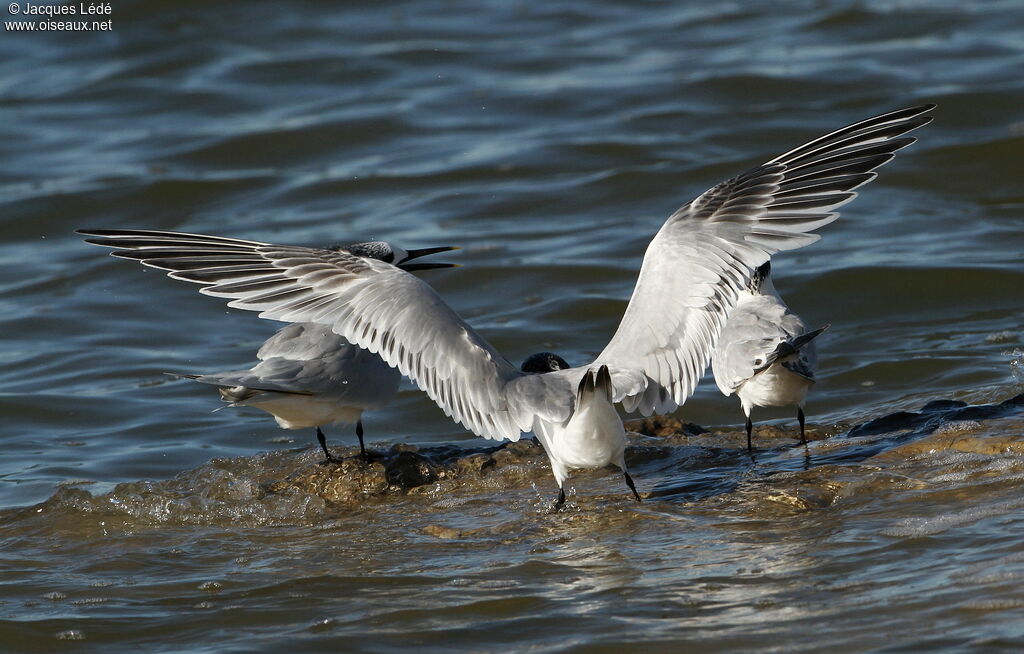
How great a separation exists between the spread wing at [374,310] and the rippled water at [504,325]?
56cm

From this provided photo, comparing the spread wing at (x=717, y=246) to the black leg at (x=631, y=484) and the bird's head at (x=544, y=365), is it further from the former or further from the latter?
the bird's head at (x=544, y=365)

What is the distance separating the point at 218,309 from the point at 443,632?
665cm

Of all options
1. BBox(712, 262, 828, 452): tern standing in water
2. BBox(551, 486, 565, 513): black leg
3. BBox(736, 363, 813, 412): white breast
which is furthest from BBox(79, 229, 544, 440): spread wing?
BBox(736, 363, 813, 412): white breast

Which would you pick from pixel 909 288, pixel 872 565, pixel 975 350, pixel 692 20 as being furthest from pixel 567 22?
pixel 872 565

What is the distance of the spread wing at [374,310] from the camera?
19.2 ft

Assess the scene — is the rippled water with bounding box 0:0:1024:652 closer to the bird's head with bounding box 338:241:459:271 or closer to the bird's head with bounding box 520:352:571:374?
the bird's head with bounding box 520:352:571:374

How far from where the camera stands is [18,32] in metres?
17.1

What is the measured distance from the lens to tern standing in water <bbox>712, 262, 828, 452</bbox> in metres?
6.34

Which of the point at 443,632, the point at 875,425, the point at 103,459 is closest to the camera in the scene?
the point at 443,632

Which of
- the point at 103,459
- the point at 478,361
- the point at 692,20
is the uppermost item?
the point at 692,20

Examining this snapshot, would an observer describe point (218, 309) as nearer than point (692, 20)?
Yes

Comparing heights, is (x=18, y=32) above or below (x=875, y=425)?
above

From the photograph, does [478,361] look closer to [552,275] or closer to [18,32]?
[552,275]

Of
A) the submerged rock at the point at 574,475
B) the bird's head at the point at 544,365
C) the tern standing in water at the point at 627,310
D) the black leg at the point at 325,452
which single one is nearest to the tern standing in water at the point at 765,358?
the submerged rock at the point at 574,475
